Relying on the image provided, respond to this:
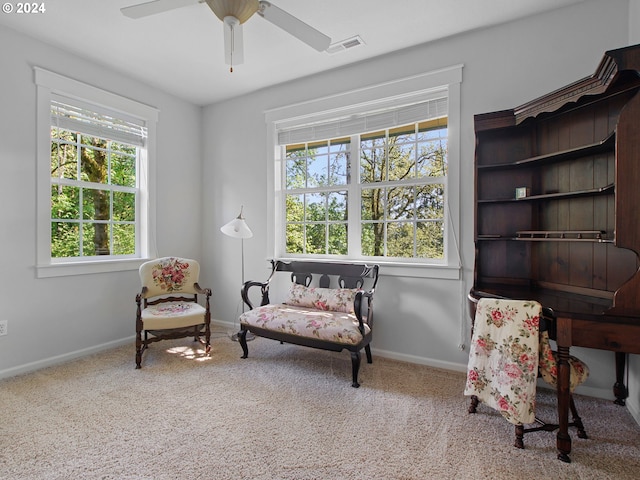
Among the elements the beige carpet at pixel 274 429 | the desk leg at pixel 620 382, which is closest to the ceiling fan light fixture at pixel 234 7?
the beige carpet at pixel 274 429

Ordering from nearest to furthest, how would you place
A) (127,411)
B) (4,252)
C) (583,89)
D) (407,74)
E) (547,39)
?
(583,89) < (127,411) < (547,39) < (4,252) < (407,74)

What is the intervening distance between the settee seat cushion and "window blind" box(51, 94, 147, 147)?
2320mm

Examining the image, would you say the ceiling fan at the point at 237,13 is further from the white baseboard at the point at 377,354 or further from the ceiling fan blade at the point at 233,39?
the white baseboard at the point at 377,354

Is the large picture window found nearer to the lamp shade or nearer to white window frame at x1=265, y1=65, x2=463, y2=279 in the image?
the lamp shade

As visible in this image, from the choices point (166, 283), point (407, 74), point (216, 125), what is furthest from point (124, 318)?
point (407, 74)

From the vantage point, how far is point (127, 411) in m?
2.22

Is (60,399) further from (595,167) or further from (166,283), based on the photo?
(595,167)

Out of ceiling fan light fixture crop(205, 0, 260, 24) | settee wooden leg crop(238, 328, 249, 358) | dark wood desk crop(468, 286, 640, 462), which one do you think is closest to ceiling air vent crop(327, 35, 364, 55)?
ceiling fan light fixture crop(205, 0, 260, 24)

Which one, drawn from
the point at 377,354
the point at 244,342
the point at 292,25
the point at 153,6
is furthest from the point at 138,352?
the point at 292,25

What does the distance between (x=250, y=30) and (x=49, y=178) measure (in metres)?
2.17

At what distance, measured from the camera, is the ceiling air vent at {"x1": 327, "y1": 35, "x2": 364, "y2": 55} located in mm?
2896

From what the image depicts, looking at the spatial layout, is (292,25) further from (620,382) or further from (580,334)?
(620,382)

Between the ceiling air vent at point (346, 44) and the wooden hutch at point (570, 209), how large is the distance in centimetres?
122

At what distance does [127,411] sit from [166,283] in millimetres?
1477
